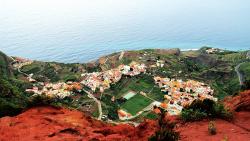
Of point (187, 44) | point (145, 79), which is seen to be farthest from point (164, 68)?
→ point (187, 44)

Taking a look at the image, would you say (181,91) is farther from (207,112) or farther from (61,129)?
(61,129)

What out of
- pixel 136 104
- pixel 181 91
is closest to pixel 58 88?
pixel 136 104

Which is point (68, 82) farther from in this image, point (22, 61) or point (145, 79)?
point (22, 61)

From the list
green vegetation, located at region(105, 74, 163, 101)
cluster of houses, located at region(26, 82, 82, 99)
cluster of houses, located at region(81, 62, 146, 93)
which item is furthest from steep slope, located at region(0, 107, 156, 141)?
cluster of houses, located at region(81, 62, 146, 93)

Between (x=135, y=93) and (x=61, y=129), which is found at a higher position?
(x=61, y=129)

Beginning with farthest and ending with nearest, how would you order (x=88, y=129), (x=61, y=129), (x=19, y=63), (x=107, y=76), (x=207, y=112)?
(x=19, y=63), (x=107, y=76), (x=207, y=112), (x=88, y=129), (x=61, y=129)

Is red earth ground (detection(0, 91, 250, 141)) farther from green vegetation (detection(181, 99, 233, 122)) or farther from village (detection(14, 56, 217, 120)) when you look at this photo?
village (detection(14, 56, 217, 120))

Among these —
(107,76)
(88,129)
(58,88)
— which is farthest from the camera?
(107,76)
